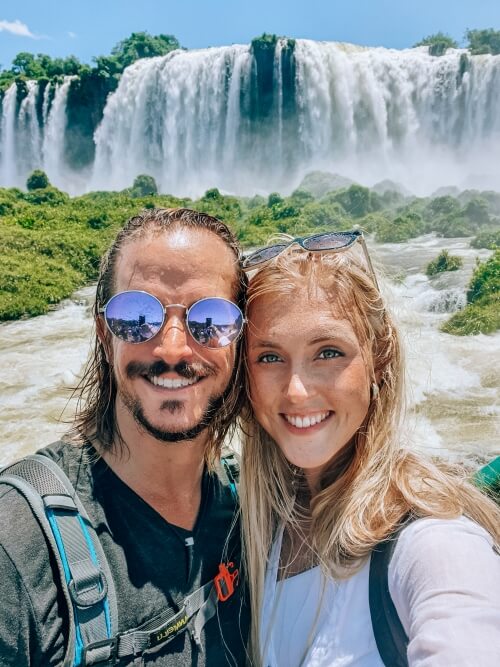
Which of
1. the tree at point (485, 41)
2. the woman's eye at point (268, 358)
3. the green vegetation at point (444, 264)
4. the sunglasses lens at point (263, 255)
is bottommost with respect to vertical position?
the green vegetation at point (444, 264)

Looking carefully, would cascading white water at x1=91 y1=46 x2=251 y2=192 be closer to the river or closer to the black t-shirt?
the river

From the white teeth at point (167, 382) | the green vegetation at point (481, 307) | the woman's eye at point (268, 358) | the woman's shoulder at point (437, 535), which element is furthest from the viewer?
the green vegetation at point (481, 307)

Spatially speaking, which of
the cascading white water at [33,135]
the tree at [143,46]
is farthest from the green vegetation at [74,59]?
the cascading white water at [33,135]

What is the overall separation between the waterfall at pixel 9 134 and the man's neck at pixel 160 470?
37.5m

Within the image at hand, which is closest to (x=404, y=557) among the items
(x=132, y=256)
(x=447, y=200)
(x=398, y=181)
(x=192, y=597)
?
(x=192, y=597)

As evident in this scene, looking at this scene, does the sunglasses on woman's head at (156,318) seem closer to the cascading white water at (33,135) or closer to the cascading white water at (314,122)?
the cascading white water at (314,122)

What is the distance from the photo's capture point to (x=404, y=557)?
4.04ft

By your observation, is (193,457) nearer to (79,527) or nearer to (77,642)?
(79,527)

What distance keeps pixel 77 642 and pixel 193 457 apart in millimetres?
620

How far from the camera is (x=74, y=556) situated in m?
1.25

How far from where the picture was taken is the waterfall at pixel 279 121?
28.1 m

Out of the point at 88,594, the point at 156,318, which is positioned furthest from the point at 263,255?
the point at 88,594

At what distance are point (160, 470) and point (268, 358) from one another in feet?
1.50

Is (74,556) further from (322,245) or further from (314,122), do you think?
(314,122)
